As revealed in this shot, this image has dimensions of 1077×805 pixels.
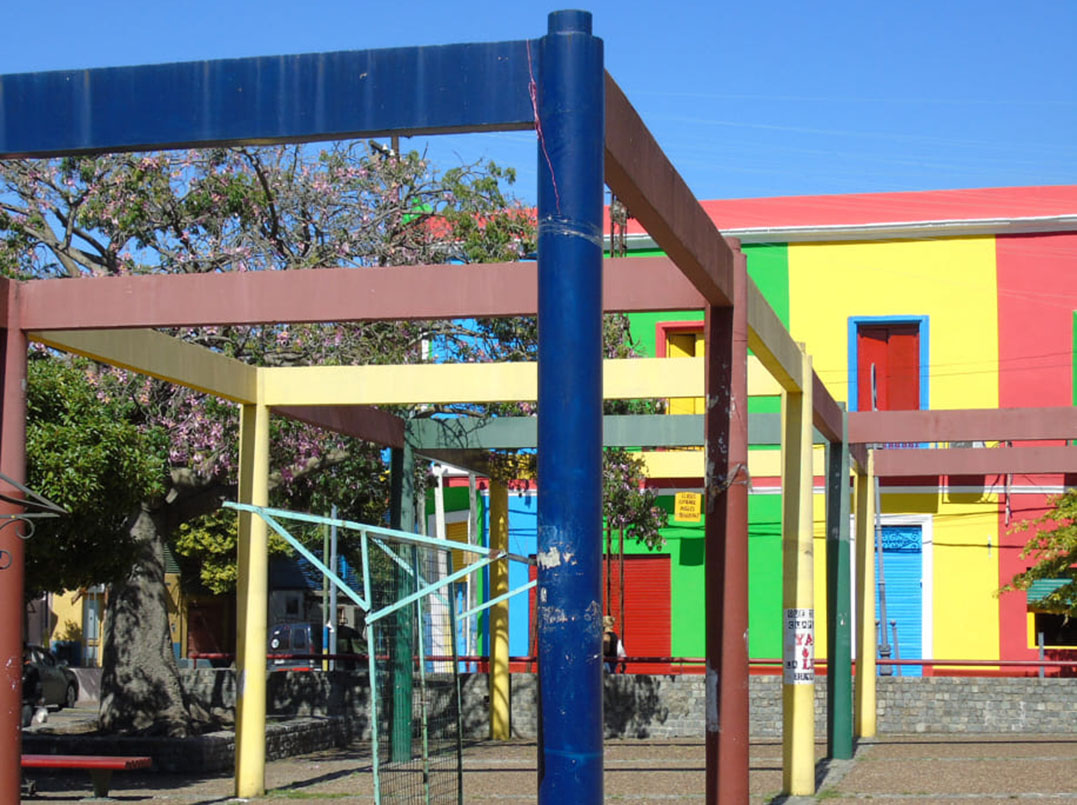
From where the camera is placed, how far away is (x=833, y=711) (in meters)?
14.6

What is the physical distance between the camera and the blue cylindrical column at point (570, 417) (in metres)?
5.81

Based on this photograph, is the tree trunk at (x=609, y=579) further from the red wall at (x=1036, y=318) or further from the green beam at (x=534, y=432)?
the green beam at (x=534, y=432)

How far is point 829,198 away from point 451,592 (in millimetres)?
18325

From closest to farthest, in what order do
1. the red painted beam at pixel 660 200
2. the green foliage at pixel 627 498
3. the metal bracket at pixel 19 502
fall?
the red painted beam at pixel 660 200 < the metal bracket at pixel 19 502 < the green foliage at pixel 627 498

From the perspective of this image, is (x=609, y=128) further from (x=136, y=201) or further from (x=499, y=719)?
(x=499, y=719)

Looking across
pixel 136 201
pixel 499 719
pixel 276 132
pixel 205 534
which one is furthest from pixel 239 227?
pixel 205 534

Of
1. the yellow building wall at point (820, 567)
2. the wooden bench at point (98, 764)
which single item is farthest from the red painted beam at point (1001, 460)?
the wooden bench at point (98, 764)

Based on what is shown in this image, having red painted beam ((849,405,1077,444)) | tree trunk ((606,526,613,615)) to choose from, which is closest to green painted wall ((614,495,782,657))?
tree trunk ((606,526,613,615))

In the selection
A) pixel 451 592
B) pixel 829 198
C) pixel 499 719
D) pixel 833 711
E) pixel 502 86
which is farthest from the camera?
pixel 829 198

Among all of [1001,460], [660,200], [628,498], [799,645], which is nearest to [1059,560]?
[1001,460]

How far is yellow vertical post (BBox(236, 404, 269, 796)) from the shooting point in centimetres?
1236

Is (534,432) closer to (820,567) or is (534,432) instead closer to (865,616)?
(865,616)

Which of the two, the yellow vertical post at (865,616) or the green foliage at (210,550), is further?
the green foliage at (210,550)

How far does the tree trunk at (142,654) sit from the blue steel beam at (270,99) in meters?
9.47
